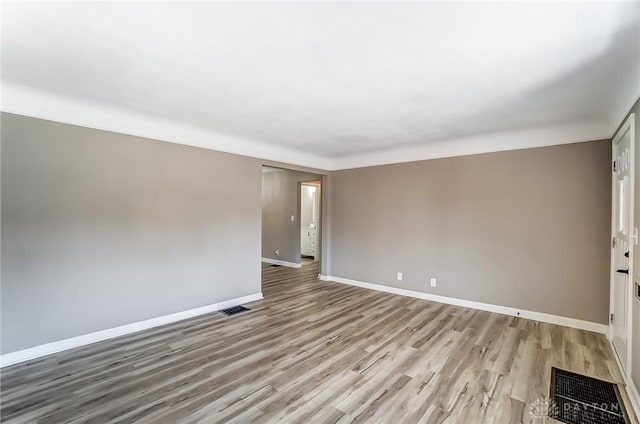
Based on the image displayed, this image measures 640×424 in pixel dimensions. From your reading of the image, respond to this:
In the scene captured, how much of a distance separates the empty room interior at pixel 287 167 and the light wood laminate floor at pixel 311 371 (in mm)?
24

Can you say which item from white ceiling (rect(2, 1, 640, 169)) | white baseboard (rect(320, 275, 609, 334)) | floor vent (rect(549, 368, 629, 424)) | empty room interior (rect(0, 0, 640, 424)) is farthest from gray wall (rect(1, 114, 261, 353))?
floor vent (rect(549, 368, 629, 424))

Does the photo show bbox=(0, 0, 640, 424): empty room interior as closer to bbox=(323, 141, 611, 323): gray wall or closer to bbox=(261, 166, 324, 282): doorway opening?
bbox=(323, 141, 611, 323): gray wall

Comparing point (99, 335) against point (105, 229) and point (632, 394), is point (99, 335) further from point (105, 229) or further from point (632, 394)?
point (632, 394)

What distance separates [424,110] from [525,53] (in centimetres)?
116

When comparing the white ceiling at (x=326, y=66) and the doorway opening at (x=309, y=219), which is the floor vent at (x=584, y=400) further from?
the doorway opening at (x=309, y=219)

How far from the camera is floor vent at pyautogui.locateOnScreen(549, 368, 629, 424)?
1946 millimetres

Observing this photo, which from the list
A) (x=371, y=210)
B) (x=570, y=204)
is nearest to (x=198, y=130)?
(x=371, y=210)

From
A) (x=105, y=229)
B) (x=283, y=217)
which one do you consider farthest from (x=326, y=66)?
(x=283, y=217)

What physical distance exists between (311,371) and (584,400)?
210 cm

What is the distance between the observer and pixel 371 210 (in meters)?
5.34

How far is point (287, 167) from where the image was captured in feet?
16.6

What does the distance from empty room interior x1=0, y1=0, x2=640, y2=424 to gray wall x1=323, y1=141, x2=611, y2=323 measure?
0.03m

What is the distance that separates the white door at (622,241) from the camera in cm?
235

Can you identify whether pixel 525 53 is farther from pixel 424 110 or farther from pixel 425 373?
pixel 425 373
